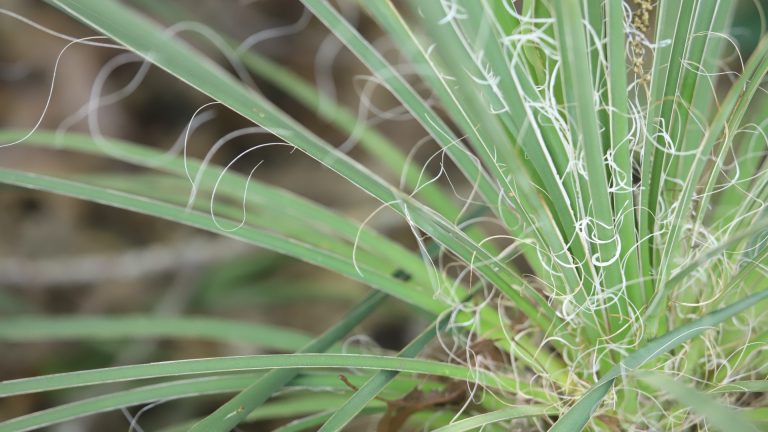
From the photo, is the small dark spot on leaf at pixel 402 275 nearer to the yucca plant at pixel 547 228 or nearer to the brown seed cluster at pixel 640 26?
the yucca plant at pixel 547 228

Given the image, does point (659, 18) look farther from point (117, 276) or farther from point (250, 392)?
point (117, 276)

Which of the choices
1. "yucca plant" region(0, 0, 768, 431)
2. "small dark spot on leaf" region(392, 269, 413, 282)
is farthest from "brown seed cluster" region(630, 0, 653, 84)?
"small dark spot on leaf" region(392, 269, 413, 282)

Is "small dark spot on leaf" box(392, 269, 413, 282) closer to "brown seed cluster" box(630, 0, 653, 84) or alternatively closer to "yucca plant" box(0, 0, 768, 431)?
"yucca plant" box(0, 0, 768, 431)

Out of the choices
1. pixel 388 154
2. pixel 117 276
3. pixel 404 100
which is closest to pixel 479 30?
pixel 404 100

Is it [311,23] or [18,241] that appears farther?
[311,23]

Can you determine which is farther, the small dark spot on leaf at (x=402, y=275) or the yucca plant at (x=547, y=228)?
the small dark spot on leaf at (x=402, y=275)

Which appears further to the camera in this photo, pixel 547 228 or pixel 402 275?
pixel 402 275

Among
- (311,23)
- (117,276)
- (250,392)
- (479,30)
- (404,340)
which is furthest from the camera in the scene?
(311,23)

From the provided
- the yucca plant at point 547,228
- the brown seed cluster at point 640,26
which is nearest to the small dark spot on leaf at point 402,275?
the yucca plant at point 547,228
